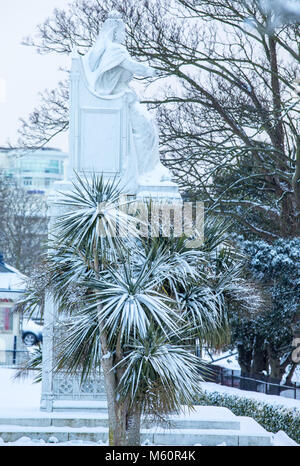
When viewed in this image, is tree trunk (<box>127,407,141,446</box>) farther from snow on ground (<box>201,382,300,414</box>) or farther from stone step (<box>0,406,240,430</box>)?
snow on ground (<box>201,382,300,414</box>)

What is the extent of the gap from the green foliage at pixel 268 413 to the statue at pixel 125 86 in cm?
316

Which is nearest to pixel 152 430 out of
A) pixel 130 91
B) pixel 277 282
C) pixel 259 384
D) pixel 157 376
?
pixel 157 376

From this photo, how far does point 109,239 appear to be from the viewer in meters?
7.75

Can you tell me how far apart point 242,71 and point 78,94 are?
569 centimetres

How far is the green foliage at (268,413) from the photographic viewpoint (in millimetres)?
11195

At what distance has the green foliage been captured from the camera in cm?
1120

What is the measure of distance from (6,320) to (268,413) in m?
11.7

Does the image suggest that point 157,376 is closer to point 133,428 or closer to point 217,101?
point 133,428

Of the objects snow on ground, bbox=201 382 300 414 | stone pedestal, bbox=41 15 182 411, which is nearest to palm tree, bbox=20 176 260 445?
stone pedestal, bbox=41 15 182 411

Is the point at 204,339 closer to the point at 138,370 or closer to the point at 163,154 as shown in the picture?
the point at 138,370

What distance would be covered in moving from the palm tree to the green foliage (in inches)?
107
